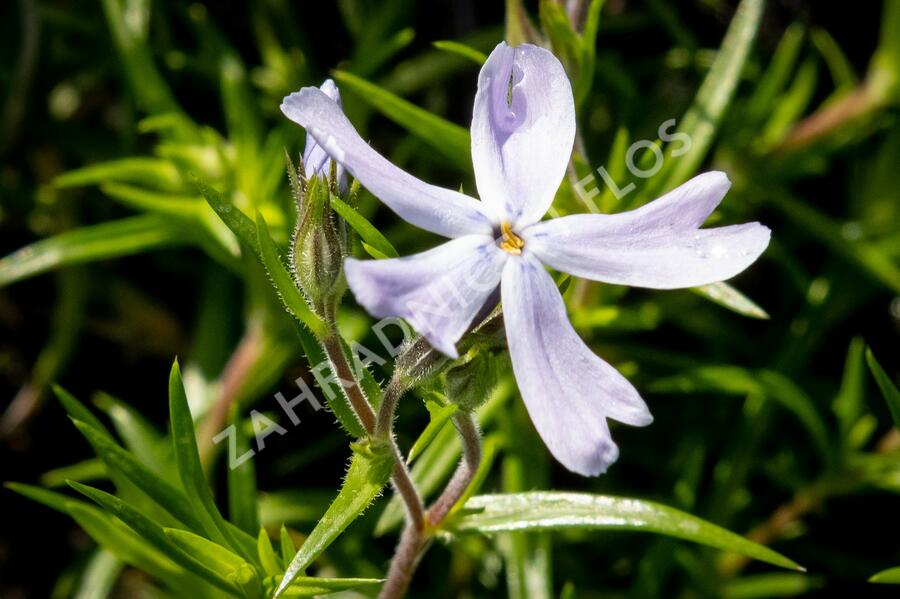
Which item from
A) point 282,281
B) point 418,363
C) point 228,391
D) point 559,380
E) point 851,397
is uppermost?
point 228,391

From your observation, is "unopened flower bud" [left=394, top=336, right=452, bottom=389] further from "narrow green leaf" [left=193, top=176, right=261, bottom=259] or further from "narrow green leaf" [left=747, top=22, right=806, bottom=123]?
"narrow green leaf" [left=747, top=22, right=806, bottom=123]

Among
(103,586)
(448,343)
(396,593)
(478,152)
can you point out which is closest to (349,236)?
(478,152)

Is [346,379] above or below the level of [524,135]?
below

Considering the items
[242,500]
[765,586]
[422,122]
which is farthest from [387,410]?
[765,586]

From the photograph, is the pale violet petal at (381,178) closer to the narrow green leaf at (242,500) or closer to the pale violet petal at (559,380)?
the pale violet petal at (559,380)

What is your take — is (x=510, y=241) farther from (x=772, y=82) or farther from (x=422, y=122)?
(x=772, y=82)

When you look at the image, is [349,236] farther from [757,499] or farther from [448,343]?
[757,499]
